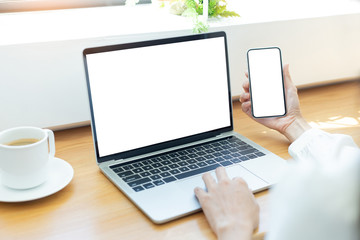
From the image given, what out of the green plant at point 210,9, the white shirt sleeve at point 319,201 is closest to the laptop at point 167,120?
the green plant at point 210,9

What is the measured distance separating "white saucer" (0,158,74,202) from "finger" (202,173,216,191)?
0.27 meters

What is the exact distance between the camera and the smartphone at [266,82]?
1034 mm

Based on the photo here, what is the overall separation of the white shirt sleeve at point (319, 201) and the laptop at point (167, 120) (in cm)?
43

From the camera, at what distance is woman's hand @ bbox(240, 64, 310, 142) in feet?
3.43

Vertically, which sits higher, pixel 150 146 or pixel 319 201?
pixel 319 201

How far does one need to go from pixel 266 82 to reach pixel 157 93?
280 millimetres

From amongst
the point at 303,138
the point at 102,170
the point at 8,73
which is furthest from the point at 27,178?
the point at 303,138

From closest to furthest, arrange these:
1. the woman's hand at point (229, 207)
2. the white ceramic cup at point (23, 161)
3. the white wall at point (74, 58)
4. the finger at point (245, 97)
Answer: the woman's hand at point (229, 207)
the white ceramic cup at point (23, 161)
the white wall at point (74, 58)
the finger at point (245, 97)

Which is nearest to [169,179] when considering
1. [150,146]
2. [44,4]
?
[150,146]

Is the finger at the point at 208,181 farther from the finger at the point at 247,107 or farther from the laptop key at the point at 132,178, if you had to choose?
the finger at the point at 247,107

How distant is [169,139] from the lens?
0.98 m

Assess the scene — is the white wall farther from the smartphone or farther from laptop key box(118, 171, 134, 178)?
laptop key box(118, 171, 134, 178)

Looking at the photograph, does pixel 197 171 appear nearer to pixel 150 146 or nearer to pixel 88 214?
pixel 150 146

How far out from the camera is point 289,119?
1063 mm
